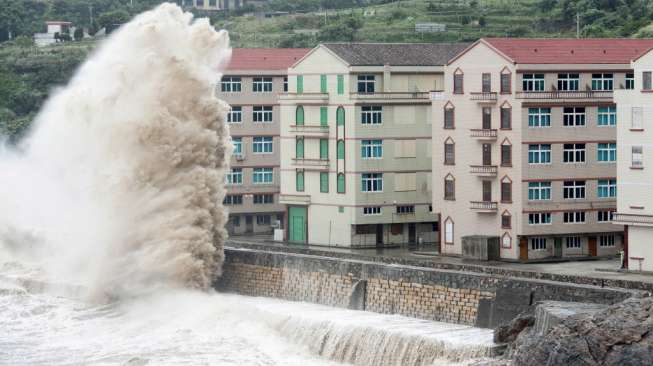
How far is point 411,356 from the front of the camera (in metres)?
42.2

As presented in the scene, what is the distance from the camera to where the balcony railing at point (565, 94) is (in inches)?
2141

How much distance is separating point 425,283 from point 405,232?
46.8 feet

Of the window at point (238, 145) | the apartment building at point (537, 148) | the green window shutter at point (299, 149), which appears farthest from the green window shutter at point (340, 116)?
the window at point (238, 145)

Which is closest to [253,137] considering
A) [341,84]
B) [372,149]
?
[341,84]

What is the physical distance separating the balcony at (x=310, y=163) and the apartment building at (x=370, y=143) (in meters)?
0.04

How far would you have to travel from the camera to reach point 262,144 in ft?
220

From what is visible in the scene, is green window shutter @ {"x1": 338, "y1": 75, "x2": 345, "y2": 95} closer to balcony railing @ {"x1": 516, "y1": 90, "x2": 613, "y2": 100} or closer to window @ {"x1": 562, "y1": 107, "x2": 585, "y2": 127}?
balcony railing @ {"x1": 516, "y1": 90, "x2": 613, "y2": 100}

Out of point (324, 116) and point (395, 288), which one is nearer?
point (395, 288)

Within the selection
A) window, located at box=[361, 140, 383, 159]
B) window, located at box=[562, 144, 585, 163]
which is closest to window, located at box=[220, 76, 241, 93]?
window, located at box=[361, 140, 383, 159]

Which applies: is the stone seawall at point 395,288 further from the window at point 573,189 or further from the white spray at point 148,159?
the window at point 573,189

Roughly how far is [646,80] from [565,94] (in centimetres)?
596

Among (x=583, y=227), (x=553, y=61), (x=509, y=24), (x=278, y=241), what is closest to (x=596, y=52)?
(x=553, y=61)

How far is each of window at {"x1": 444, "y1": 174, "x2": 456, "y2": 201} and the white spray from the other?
281 inches

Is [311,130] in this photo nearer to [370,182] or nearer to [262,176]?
[370,182]
